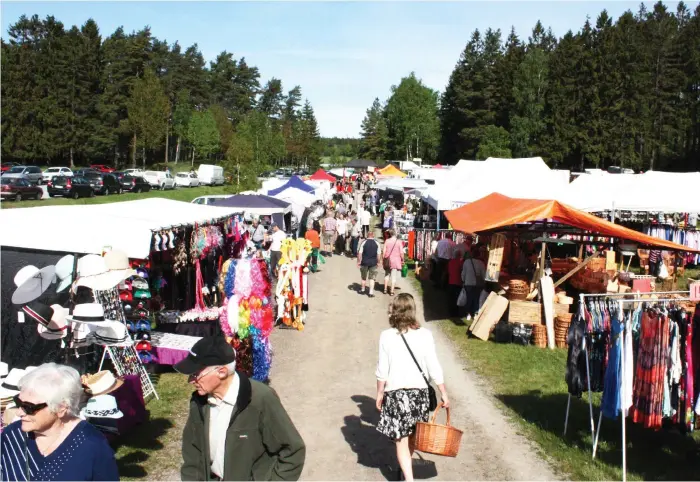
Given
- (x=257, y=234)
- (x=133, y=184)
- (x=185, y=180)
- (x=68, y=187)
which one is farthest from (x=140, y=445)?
(x=185, y=180)

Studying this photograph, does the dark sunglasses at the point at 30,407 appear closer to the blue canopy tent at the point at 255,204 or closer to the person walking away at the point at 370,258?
the person walking away at the point at 370,258

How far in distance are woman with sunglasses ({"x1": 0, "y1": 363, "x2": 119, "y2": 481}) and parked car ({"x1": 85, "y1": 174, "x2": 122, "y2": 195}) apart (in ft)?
117

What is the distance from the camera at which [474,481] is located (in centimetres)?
559

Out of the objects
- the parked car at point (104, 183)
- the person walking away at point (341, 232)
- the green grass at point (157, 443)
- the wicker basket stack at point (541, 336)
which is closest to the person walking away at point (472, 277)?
the wicker basket stack at point (541, 336)

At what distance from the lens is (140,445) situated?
611 cm

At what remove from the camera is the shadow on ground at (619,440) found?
19.0 feet

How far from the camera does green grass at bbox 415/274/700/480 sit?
579 centimetres

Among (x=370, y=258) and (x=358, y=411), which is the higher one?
(x=370, y=258)

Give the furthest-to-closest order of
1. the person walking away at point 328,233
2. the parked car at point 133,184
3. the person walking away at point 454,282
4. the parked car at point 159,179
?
the parked car at point 159,179 < the parked car at point 133,184 < the person walking away at point 328,233 < the person walking away at point 454,282

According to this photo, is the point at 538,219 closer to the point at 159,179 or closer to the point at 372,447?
the point at 372,447

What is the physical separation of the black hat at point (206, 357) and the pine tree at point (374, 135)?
9251 cm

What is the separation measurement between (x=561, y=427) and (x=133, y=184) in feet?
126

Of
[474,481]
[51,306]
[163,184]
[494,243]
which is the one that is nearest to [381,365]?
[474,481]

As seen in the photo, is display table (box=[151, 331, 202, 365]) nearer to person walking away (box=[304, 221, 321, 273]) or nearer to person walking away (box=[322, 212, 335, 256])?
person walking away (box=[304, 221, 321, 273])
